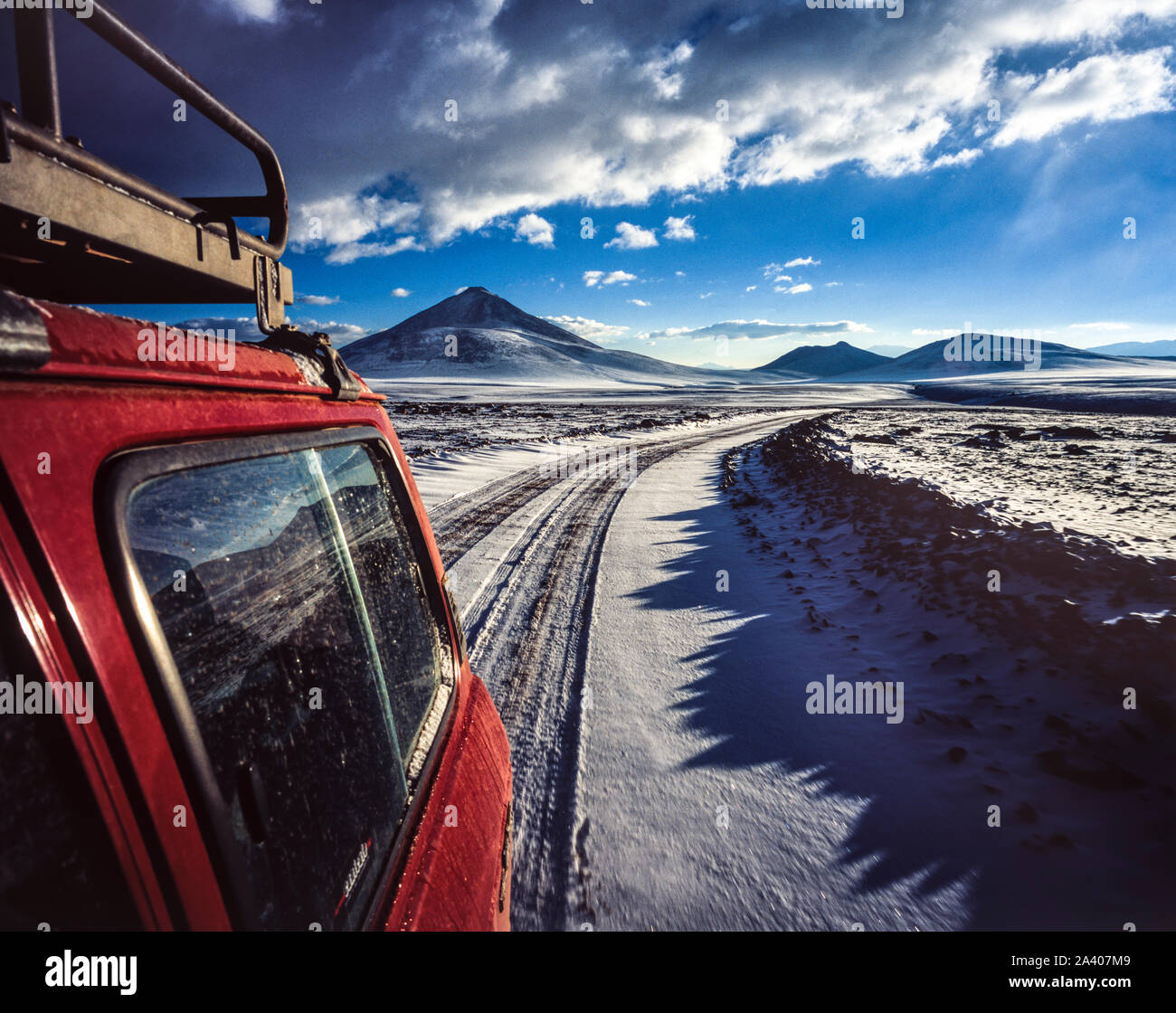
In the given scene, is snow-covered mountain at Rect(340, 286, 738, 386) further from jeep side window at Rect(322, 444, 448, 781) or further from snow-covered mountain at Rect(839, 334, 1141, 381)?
jeep side window at Rect(322, 444, 448, 781)

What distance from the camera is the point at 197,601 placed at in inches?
35.8

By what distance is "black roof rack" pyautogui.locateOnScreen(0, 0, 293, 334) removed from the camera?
39.9 inches

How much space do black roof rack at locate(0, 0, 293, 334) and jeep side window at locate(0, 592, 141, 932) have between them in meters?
0.92

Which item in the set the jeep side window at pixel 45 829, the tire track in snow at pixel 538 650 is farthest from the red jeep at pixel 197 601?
the tire track in snow at pixel 538 650

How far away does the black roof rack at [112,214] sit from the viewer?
101 cm

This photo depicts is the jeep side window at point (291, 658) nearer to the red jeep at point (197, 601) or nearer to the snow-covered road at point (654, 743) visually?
the red jeep at point (197, 601)

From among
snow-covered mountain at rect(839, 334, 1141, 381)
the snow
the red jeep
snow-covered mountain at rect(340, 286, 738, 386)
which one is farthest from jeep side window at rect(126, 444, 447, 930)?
snow-covered mountain at rect(839, 334, 1141, 381)

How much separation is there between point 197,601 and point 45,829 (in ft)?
1.19

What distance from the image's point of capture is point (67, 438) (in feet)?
2.27

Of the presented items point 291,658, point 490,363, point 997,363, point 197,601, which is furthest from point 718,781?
point 997,363

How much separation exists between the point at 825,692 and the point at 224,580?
15.0 feet
